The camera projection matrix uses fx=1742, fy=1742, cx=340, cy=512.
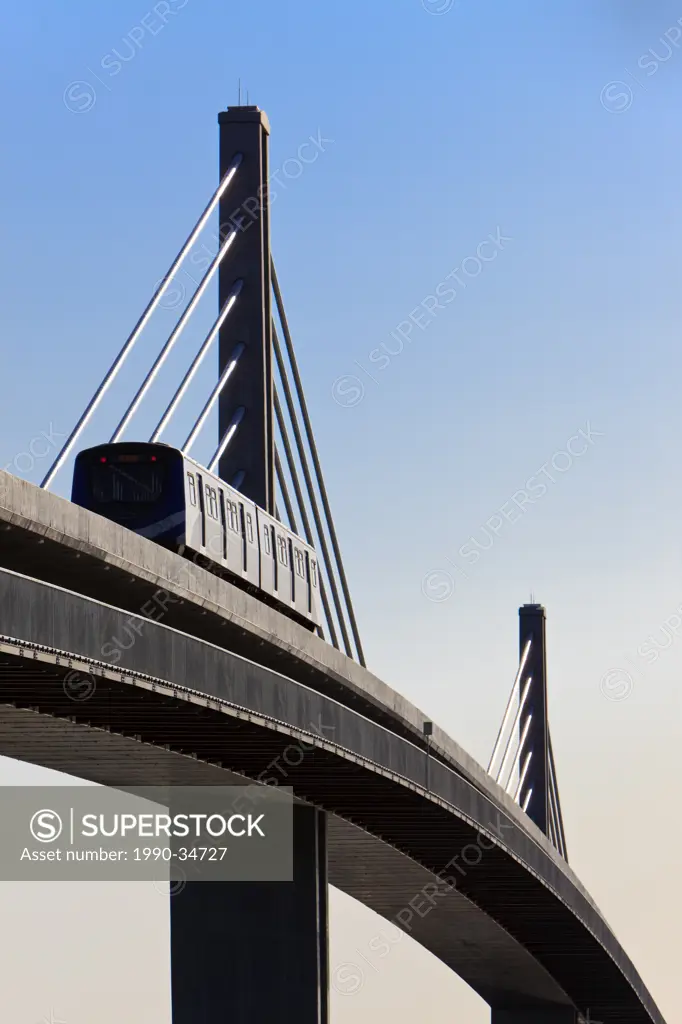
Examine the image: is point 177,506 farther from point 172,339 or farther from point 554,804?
point 554,804

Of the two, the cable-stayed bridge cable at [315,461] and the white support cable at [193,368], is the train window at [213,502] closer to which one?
the white support cable at [193,368]

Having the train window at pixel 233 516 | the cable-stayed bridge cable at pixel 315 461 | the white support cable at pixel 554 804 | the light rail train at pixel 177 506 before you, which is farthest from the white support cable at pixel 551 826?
the train window at pixel 233 516

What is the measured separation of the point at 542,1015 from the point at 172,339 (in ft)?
154

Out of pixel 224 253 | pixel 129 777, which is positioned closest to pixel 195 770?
pixel 129 777

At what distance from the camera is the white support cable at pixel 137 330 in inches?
893

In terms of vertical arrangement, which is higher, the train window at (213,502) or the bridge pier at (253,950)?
the train window at (213,502)

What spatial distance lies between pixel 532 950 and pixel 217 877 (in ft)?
94.3

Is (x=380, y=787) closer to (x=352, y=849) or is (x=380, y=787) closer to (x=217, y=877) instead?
(x=217, y=877)

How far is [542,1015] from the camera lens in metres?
67.9

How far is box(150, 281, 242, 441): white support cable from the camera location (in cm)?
2700

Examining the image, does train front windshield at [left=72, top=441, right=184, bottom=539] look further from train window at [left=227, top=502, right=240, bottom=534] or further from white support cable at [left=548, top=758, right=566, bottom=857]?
white support cable at [left=548, top=758, right=566, bottom=857]

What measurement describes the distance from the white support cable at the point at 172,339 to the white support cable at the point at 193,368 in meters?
0.52

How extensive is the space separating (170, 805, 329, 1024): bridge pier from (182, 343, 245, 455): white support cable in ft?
28.2

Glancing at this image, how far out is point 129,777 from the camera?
3097cm
